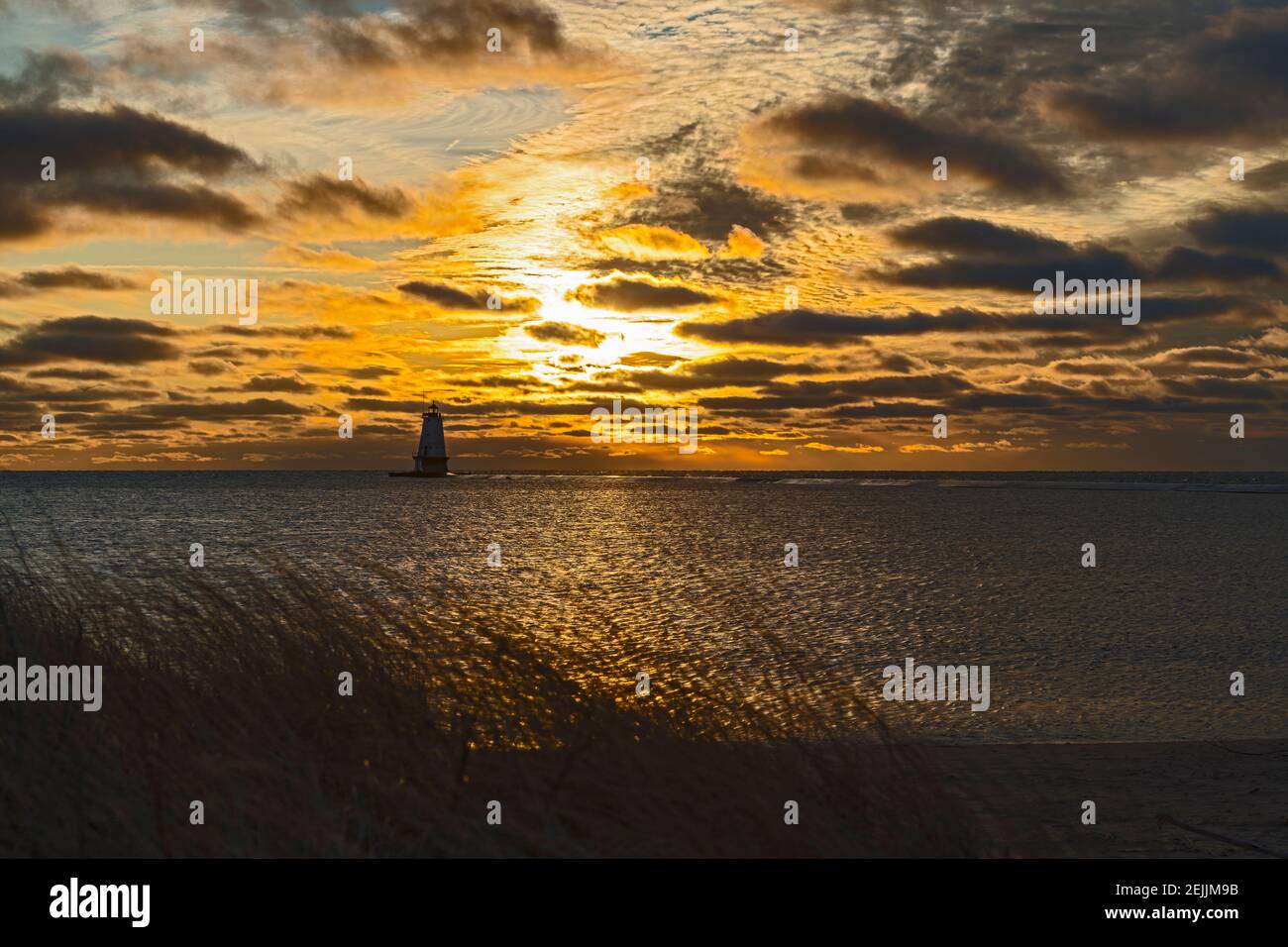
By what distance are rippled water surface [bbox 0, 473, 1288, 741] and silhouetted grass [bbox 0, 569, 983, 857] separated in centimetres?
135

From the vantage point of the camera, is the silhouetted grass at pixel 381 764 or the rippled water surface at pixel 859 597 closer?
the silhouetted grass at pixel 381 764

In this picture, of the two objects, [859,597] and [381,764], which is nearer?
[381,764]

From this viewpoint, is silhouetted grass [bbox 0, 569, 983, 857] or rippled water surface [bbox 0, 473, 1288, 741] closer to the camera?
silhouetted grass [bbox 0, 569, 983, 857]

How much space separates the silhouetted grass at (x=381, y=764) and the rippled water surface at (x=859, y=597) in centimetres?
135

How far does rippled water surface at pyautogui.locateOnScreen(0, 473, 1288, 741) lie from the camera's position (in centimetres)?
2214

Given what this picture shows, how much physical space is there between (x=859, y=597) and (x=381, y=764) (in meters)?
37.8

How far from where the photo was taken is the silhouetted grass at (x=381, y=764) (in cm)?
864

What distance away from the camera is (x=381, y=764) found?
10.1m

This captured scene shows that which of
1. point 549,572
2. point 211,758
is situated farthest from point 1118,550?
point 211,758

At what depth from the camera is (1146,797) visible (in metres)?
14.3

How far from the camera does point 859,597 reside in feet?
150
